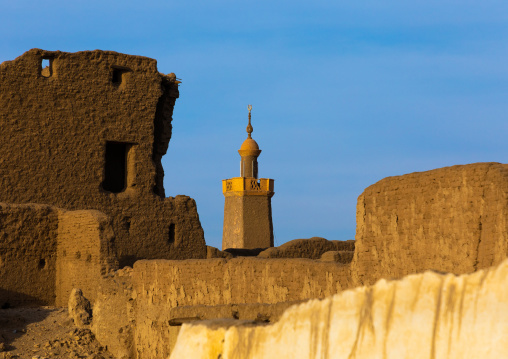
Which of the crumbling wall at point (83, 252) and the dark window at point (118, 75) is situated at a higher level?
the dark window at point (118, 75)

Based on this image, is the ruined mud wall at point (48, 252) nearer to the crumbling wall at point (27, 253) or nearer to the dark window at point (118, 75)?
the crumbling wall at point (27, 253)

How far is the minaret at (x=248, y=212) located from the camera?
32.3 m

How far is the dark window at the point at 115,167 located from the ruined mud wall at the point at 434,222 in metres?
10.4

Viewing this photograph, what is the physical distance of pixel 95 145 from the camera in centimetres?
1638

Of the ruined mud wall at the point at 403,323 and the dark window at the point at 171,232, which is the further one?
the dark window at the point at 171,232

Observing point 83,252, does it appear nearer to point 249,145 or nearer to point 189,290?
point 189,290

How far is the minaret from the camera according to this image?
106 feet

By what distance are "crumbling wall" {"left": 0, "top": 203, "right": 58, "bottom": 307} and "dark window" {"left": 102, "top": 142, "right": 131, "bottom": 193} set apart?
272 cm

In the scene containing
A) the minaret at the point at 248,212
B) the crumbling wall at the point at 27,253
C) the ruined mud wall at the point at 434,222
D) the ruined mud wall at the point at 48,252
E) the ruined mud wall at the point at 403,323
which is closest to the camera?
the ruined mud wall at the point at 403,323

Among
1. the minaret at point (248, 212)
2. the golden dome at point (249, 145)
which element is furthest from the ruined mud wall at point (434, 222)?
the golden dome at point (249, 145)

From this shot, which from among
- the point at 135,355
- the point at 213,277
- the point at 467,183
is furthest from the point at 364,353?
the point at 135,355

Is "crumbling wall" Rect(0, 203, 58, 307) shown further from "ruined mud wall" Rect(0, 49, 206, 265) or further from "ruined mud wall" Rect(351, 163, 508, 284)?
"ruined mud wall" Rect(351, 163, 508, 284)

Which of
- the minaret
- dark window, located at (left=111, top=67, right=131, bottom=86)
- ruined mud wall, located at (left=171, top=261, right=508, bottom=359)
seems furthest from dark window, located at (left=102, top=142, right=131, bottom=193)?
the minaret

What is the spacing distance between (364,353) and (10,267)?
481 inches
